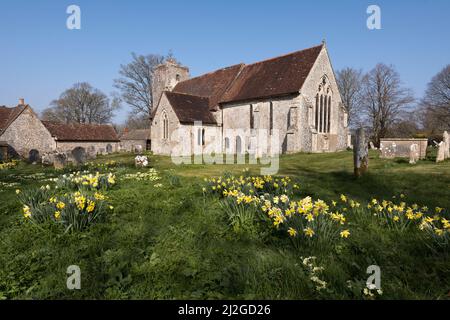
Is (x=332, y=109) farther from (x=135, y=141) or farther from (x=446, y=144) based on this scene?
(x=135, y=141)

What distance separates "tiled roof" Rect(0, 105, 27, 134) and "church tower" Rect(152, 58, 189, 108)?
16.6 m

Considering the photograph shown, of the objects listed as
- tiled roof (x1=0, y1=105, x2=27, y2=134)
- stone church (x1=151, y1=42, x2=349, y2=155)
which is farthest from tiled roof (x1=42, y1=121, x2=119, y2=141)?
stone church (x1=151, y1=42, x2=349, y2=155)

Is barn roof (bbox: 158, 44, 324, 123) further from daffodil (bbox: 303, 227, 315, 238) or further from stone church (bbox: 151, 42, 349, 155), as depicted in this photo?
daffodil (bbox: 303, 227, 315, 238)

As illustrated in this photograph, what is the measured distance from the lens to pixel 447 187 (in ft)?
23.9

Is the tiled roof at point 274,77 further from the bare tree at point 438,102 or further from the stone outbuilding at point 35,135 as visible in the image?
the bare tree at point 438,102

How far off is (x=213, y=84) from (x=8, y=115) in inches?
958

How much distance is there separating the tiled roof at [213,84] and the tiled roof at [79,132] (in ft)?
44.6

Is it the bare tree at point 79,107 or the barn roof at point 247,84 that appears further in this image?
the bare tree at point 79,107

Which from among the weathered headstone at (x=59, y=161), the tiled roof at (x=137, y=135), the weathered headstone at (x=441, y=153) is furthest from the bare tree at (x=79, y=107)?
the weathered headstone at (x=441, y=153)

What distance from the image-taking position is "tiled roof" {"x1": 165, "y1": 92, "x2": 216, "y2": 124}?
2491 cm

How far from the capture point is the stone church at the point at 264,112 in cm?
2211

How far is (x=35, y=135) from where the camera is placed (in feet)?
96.6

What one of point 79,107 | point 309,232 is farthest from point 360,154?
point 79,107
